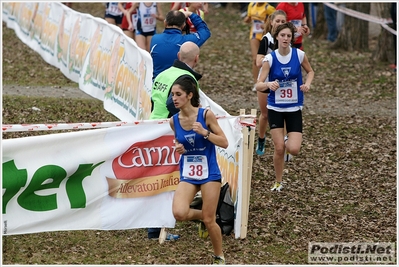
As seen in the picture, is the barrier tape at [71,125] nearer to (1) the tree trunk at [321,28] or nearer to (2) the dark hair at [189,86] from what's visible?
(2) the dark hair at [189,86]

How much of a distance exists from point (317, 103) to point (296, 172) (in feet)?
13.6

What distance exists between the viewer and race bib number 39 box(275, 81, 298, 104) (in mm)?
9406

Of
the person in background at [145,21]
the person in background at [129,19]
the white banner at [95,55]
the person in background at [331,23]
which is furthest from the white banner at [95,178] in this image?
the person in background at [331,23]

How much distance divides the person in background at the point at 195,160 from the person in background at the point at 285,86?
2.11 m

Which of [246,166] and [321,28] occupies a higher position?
[321,28]

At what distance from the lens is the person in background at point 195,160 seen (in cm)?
717

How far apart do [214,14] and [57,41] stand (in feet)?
30.7

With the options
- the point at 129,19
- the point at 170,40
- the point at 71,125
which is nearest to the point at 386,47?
the point at 129,19

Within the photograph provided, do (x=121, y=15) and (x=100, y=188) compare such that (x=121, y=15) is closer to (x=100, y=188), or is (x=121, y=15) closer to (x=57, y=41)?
(x=57, y=41)

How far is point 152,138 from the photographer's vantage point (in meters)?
7.82

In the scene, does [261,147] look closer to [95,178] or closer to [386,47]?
[95,178]

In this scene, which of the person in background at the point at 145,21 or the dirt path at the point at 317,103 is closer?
the dirt path at the point at 317,103

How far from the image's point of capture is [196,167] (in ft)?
23.7

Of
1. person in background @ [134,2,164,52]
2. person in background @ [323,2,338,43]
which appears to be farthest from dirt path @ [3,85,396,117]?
person in background @ [323,2,338,43]
